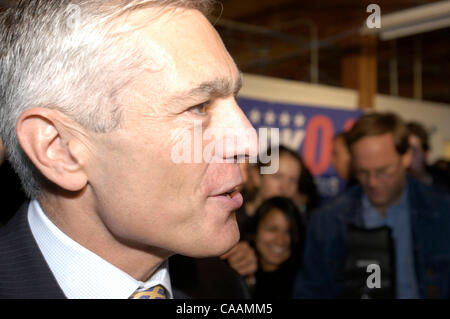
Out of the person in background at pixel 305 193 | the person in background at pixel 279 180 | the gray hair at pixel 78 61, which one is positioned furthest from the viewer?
the person in background at pixel 305 193

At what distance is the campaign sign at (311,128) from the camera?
3542mm

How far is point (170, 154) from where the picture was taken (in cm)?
76

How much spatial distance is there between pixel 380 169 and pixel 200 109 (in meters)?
1.67

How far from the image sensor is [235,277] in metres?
1.16

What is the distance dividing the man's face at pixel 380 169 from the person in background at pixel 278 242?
0.45 metres

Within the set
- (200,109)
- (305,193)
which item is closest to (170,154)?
(200,109)

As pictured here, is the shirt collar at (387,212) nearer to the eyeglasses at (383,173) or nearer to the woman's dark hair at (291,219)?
the eyeglasses at (383,173)

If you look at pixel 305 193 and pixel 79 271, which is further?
pixel 305 193

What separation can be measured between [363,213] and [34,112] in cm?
189

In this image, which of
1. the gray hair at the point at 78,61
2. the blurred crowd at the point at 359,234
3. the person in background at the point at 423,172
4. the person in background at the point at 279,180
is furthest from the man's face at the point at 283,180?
the gray hair at the point at 78,61

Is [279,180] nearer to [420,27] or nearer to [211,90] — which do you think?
[420,27]

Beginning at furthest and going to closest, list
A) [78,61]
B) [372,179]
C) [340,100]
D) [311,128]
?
[340,100] → [311,128] → [372,179] → [78,61]

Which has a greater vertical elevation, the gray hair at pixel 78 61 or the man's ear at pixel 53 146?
the gray hair at pixel 78 61
